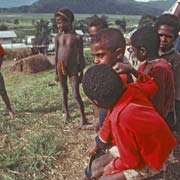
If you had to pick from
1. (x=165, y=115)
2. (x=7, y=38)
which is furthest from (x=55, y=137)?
(x=7, y=38)

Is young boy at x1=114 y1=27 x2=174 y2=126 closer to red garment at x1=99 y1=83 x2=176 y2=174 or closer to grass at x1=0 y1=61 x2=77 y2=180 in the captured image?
red garment at x1=99 y1=83 x2=176 y2=174

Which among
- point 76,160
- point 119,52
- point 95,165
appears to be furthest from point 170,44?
point 76,160

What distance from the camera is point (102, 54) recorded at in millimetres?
2994

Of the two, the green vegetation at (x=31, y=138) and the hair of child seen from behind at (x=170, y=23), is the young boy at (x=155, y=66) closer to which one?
the hair of child seen from behind at (x=170, y=23)

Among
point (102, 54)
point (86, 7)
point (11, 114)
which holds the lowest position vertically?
point (86, 7)

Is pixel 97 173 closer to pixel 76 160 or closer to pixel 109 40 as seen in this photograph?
pixel 109 40

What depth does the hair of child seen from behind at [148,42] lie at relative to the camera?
3.26 m

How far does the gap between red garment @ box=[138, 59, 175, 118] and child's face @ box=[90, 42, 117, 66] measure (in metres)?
0.32

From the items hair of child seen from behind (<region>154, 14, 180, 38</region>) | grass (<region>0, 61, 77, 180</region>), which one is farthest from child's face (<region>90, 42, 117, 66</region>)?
grass (<region>0, 61, 77, 180</region>)

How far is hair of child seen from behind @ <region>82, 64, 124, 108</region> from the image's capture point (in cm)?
251

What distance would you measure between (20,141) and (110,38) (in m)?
2.44

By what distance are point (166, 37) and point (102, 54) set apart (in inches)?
33.5

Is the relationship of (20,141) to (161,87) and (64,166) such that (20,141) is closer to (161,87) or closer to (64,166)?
(64,166)

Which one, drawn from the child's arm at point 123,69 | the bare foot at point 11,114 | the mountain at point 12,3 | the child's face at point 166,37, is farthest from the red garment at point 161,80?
the mountain at point 12,3
